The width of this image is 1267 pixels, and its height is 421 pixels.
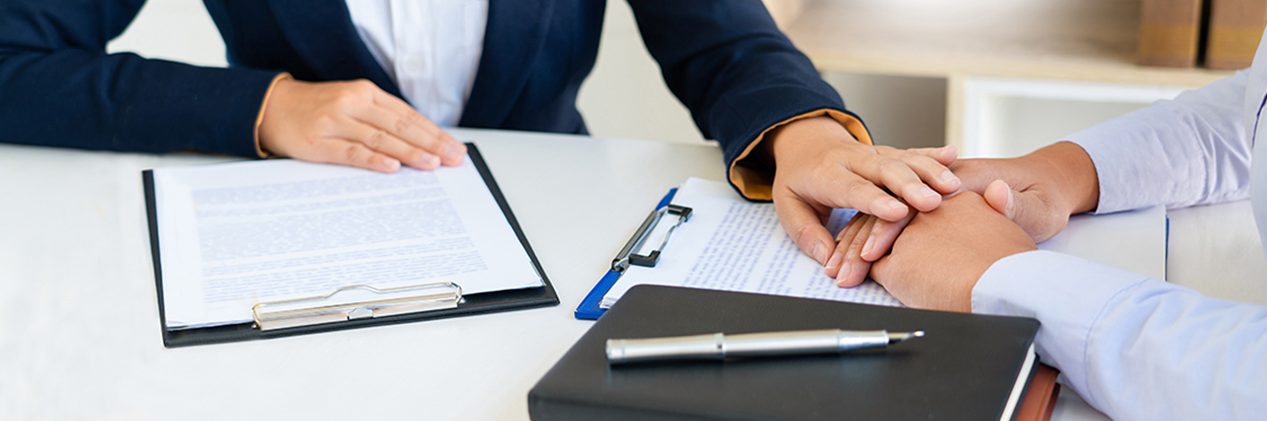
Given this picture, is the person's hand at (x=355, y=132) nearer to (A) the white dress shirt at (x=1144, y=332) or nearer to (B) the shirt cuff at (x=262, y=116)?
(B) the shirt cuff at (x=262, y=116)

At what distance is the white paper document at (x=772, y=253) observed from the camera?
2.59 feet

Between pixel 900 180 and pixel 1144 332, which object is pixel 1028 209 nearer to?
pixel 900 180

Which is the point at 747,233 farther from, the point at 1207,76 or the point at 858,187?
the point at 1207,76

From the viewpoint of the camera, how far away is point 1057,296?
25.7 inches

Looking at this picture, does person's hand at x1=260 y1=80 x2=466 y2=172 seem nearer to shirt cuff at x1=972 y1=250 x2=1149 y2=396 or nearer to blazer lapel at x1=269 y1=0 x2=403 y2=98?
blazer lapel at x1=269 y1=0 x2=403 y2=98

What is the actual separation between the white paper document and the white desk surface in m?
0.02

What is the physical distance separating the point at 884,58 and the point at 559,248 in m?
1.17

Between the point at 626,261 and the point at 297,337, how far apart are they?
0.73ft

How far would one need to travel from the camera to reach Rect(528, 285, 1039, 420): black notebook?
56 cm

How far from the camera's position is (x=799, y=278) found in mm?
806

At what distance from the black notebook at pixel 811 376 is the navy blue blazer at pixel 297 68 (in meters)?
0.34

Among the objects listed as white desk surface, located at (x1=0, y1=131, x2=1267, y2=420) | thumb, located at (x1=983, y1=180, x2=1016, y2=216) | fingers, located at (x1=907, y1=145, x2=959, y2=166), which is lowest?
white desk surface, located at (x1=0, y1=131, x2=1267, y2=420)

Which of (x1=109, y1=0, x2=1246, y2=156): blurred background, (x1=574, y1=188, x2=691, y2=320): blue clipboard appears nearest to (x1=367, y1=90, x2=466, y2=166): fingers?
(x1=574, y1=188, x2=691, y2=320): blue clipboard

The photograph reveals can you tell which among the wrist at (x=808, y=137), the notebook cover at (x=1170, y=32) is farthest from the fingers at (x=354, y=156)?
the notebook cover at (x=1170, y=32)
